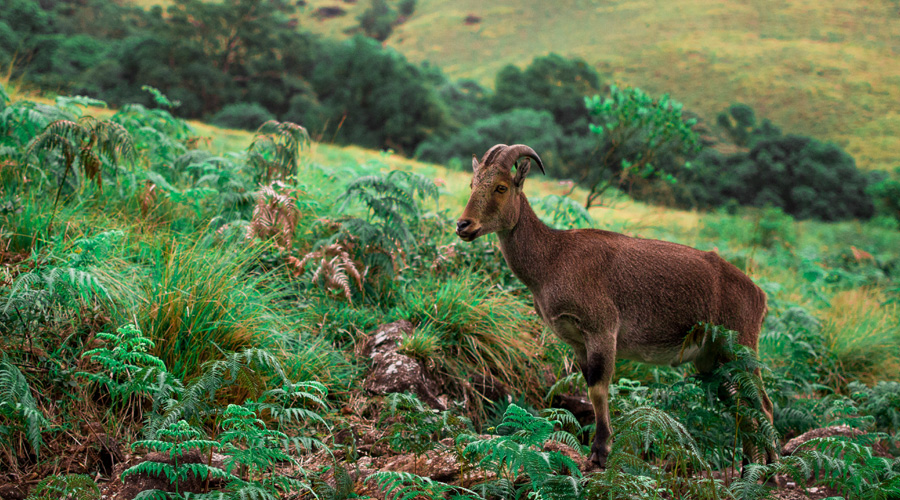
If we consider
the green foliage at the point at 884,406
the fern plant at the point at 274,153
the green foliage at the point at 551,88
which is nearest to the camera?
the green foliage at the point at 884,406

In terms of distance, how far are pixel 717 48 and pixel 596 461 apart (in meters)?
60.7

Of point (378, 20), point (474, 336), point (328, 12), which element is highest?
point (328, 12)

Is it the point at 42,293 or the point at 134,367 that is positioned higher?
the point at 42,293

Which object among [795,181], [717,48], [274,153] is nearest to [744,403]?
[274,153]

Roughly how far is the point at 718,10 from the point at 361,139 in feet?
160

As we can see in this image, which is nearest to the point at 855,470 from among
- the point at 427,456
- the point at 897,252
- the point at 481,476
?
the point at 481,476

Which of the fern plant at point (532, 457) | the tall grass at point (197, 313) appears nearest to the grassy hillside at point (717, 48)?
the tall grass at point (197, 313)

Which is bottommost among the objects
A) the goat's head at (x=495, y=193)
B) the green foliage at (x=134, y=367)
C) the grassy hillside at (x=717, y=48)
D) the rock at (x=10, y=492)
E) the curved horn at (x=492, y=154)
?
the rock at (x=10, y=492)

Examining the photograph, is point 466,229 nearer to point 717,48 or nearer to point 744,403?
point 744,403

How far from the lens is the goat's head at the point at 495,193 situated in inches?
135

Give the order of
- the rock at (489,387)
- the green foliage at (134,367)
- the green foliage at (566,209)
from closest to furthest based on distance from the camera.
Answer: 1. the green foliage at (134,367)
2. the rock at (489,387)
3. the green foliage at (566,209)

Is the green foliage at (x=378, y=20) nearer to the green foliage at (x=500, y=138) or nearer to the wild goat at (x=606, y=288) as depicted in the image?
the green foliage at (x=500, y=138)

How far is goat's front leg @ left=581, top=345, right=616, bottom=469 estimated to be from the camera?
140 inches

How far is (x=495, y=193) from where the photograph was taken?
139 inches
